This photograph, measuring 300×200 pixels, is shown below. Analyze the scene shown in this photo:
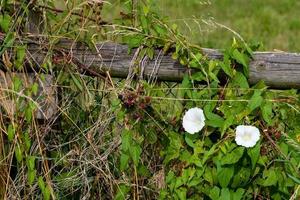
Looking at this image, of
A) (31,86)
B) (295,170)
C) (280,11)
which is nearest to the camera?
(295,170)

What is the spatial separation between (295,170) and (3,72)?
1240mm

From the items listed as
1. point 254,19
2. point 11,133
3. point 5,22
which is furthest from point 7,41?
point 254,19

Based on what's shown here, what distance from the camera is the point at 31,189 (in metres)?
3.67

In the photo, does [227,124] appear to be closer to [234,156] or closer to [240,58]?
[234,156]

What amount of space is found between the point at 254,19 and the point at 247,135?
5.33m

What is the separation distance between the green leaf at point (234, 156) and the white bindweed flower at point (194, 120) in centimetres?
16

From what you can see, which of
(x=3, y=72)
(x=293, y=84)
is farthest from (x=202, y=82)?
(x=3, y=72)

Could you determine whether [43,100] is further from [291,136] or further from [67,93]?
[291,136]

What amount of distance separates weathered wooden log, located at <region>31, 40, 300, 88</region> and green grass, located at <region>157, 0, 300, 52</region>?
381cm

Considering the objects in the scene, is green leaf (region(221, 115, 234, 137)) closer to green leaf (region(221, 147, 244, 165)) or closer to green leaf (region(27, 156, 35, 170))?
green leaf (region(221, 147, 244, 165))

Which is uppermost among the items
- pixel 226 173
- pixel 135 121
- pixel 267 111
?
pixel 267 111

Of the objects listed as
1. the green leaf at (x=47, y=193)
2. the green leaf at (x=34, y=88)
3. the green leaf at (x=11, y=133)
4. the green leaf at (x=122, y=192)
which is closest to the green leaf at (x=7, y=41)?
the green leaf at (x=34, y=88)

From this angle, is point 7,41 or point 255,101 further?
point 7,41

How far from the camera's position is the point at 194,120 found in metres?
3.44
